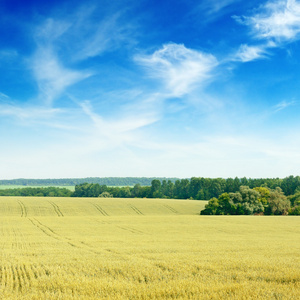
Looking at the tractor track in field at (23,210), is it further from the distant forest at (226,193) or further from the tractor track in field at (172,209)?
the distant forest at (226,193)

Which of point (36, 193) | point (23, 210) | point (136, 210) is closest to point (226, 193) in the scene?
point (136, 210)

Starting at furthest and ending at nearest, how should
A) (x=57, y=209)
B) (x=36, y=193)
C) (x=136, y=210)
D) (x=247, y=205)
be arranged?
(x=36, y=193)
(x=247, y=205)
(x=136, y=210)
(x=57, y=209)

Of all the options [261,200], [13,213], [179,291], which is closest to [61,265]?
[179,291]

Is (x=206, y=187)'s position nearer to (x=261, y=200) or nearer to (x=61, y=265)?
(x=261, y=200)

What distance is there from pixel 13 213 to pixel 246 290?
7094cm

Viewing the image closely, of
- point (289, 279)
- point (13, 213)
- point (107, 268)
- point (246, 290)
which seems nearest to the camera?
point (246, 290)

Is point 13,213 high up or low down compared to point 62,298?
down

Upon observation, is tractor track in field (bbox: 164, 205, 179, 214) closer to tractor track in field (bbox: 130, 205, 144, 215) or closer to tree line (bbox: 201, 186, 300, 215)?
tree line (bbox: 201, 186, 300, 215)

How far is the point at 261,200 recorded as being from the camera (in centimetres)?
9594

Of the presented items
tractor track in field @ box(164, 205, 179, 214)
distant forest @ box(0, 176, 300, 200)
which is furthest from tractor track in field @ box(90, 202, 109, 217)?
distant forest @ box(0, 176, 300, 200)

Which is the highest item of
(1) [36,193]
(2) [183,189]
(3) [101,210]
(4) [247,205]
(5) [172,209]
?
(2) [183,189]

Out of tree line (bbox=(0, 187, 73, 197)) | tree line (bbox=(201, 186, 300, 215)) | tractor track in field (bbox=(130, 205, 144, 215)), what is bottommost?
tree line (bbox=(0, 187, 73, 197))

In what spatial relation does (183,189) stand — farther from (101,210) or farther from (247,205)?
(101,210)

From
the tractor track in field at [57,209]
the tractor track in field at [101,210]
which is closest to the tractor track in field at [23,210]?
the tractor track in field at [57,209]
